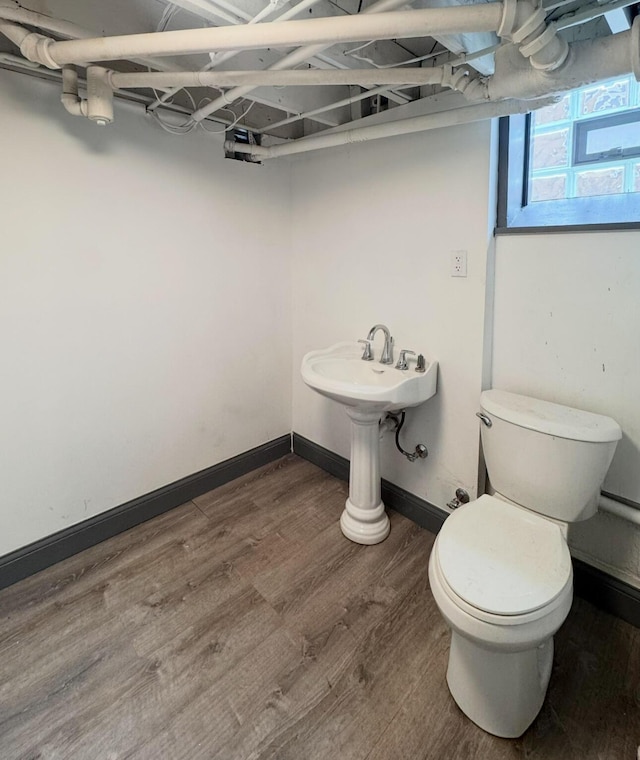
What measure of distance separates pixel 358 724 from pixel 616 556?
1.09 meters

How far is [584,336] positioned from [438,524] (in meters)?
1.06

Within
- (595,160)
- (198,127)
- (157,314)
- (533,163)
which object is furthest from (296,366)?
(595,160)

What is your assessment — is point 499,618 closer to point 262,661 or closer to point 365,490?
point 262,661

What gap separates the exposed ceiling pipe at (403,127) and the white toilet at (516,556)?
0.98 m

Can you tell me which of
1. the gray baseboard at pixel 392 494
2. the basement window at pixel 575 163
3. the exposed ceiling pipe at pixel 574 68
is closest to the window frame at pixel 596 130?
the basement window at pixel 575 163

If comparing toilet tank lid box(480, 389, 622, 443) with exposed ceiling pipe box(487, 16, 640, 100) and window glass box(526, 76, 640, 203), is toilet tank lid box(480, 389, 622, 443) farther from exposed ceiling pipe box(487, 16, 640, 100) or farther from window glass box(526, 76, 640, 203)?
exposed ceiling pipe box(487, 16, 640, 100)

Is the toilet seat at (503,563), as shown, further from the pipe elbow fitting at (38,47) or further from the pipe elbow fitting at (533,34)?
the pipe elbow fitting at (38,47)

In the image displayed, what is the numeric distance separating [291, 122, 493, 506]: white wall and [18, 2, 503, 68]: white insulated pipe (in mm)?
717

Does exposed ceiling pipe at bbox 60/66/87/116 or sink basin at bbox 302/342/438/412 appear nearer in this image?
exposed ceiling pipe at bbox 60/66/87/116

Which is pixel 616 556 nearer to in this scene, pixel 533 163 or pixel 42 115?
pixel 533 163

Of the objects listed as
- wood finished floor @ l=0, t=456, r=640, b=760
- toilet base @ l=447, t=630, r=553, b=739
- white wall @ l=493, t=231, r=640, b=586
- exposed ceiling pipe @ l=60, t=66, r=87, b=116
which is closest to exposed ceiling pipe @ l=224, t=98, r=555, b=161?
white wall @ l=493, t=231, r=640, b=586

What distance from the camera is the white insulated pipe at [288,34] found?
892 mm

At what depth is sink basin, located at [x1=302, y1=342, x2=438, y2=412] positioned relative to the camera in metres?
1.62

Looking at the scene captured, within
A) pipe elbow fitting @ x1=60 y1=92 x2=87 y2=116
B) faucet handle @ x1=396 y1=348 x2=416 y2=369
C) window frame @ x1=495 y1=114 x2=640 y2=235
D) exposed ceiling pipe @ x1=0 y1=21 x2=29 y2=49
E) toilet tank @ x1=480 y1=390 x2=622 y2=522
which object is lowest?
toilet tank @ x1=480 y1=390 x2=622 y2=522
